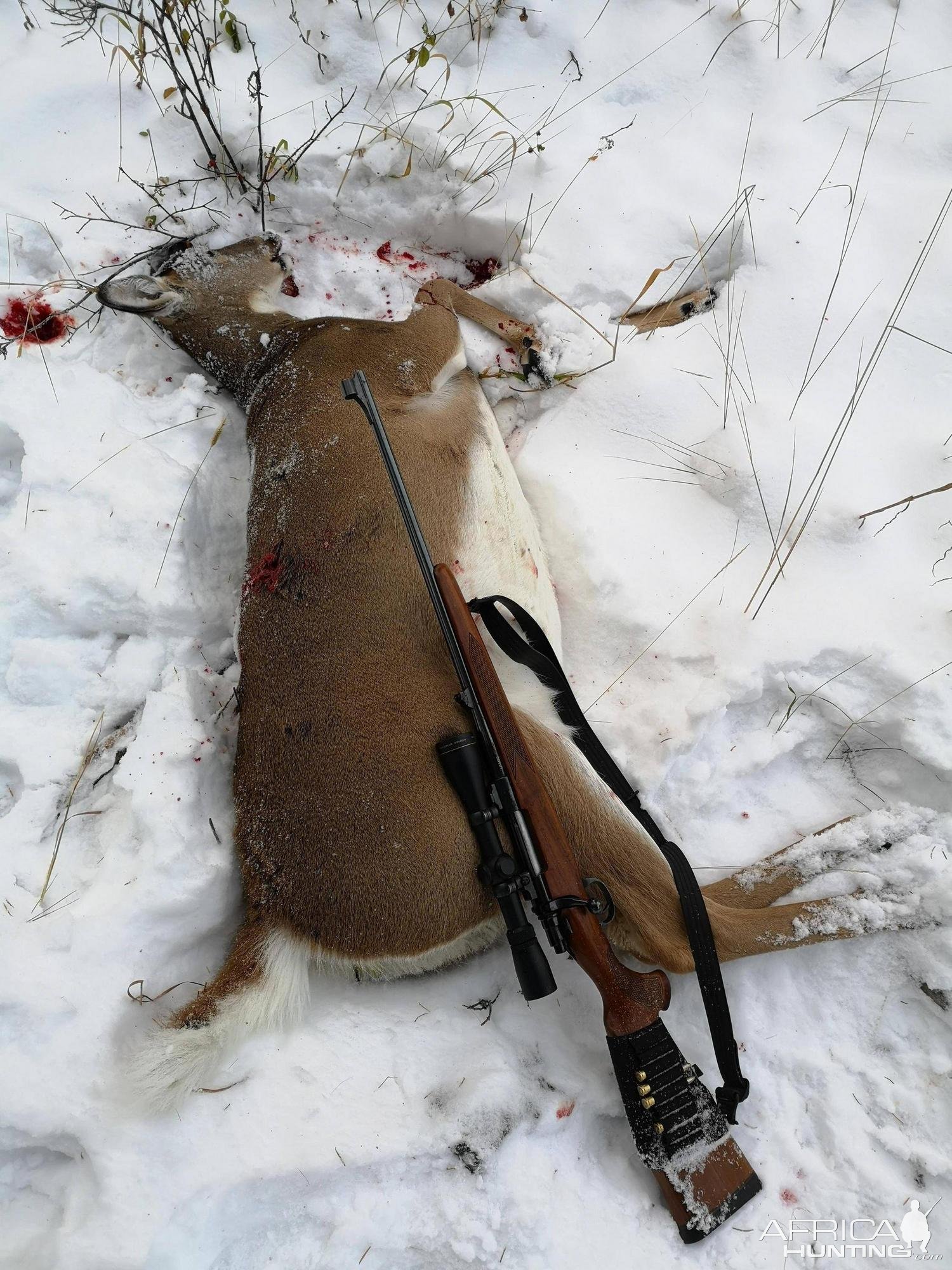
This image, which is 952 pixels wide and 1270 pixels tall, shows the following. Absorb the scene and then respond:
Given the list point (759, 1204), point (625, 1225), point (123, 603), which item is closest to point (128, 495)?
point (123, 603)

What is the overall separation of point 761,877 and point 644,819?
0.43 metres

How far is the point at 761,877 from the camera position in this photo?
2.25 metres

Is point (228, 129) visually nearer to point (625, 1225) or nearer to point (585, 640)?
point (585, 640)

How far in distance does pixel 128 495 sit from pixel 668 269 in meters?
2.15

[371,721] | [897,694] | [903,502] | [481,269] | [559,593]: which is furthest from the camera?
[481,269]

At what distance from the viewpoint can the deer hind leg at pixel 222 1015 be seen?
1.92 m

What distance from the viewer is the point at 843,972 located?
7.13 feet

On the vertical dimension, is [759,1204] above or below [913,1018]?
below

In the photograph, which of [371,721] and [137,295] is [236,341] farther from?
[371,721]

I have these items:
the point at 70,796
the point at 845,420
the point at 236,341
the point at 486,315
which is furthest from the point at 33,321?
the point at 845,420

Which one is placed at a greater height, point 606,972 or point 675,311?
point 675,311

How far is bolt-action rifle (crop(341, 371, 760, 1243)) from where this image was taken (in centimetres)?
183

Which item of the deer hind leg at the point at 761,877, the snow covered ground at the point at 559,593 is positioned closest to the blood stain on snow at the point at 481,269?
the snow covered ground at the point at 559,593

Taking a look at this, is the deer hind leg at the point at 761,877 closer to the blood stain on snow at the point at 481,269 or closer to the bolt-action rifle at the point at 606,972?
the bolt-action rifle at the point at 606,972
